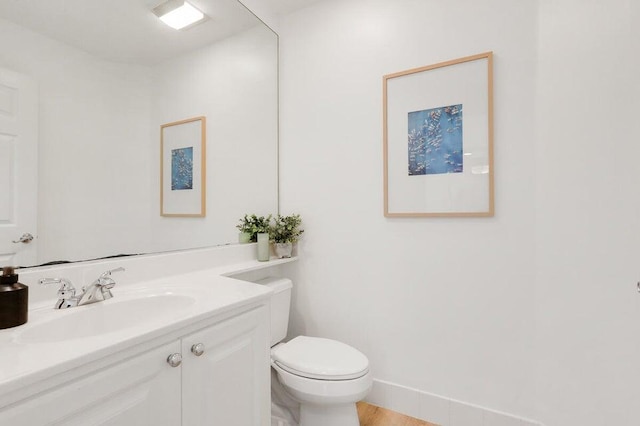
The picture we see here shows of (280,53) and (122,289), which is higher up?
(280,53)

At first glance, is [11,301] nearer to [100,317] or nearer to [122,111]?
[100,317]

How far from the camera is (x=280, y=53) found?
6.67ft

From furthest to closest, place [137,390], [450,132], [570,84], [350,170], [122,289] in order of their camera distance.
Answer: [350,170]
[450,132]
[570,84]
[122,289]
[137,390]

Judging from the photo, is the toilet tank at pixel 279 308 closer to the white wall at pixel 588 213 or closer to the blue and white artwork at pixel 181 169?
the blue and white artwork at pixel 181 169

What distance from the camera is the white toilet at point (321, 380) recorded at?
4.20 feet

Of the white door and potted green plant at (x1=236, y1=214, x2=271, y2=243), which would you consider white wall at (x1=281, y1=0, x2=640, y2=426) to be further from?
the white door

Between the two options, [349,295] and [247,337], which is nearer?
[247,337]

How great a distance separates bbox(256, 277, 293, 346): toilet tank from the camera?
165 centimetres

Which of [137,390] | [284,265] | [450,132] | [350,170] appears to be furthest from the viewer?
[284,265]

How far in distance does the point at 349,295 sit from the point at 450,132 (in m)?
1.05

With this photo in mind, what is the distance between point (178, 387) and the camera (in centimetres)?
83

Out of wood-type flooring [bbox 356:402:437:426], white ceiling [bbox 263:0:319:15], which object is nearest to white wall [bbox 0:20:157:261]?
white ceiling [bbox 263:0:319:15]

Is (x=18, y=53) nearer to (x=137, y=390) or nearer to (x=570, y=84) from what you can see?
(x=137, y=390)

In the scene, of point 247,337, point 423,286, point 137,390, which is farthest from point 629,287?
point 137,390
